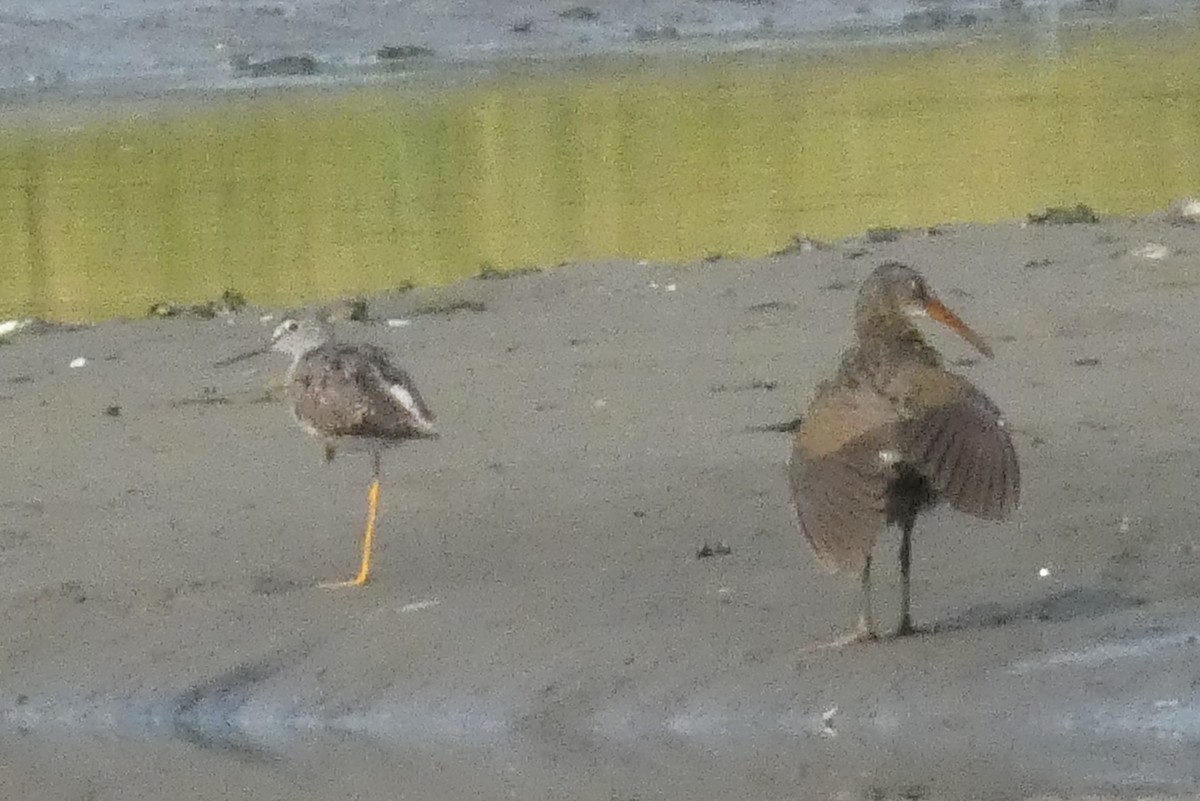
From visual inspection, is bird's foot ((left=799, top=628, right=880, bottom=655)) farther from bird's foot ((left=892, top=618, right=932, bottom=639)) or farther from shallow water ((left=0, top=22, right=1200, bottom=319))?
shallow water ((left=0, top=22, right=1200, bottom=319))

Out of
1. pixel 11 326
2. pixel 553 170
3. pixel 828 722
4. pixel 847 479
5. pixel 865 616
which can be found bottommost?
pixel 553 170

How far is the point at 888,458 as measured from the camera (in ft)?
20.5

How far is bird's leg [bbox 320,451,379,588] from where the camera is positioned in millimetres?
7457

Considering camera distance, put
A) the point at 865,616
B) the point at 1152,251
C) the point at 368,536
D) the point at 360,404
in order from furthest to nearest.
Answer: the point at 1152,251 → the point at 360,404 → the point at 368,536 → the point at 865,616

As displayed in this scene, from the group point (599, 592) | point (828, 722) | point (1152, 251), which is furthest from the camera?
point (1152, 251)

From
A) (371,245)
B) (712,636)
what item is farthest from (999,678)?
(371,245)

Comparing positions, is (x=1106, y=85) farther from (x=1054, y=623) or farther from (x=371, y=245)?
(x=1054, y=623)

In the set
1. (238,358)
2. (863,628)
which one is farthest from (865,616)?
(238,358)

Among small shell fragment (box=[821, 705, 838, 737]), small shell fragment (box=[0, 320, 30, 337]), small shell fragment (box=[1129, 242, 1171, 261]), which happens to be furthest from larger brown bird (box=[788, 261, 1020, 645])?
small shell fragment (box=[0, 320, 30, 337])

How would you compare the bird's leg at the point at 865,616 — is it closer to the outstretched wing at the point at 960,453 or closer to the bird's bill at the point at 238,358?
the outstretched wing at the point at 960,453

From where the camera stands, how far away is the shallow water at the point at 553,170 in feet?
47.5

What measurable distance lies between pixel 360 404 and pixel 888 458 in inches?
78.4

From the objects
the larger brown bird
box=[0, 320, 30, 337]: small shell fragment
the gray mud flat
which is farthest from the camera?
box=[0, 320, 30, 337]: small shell fragment

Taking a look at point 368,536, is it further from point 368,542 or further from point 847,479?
point 847,479
